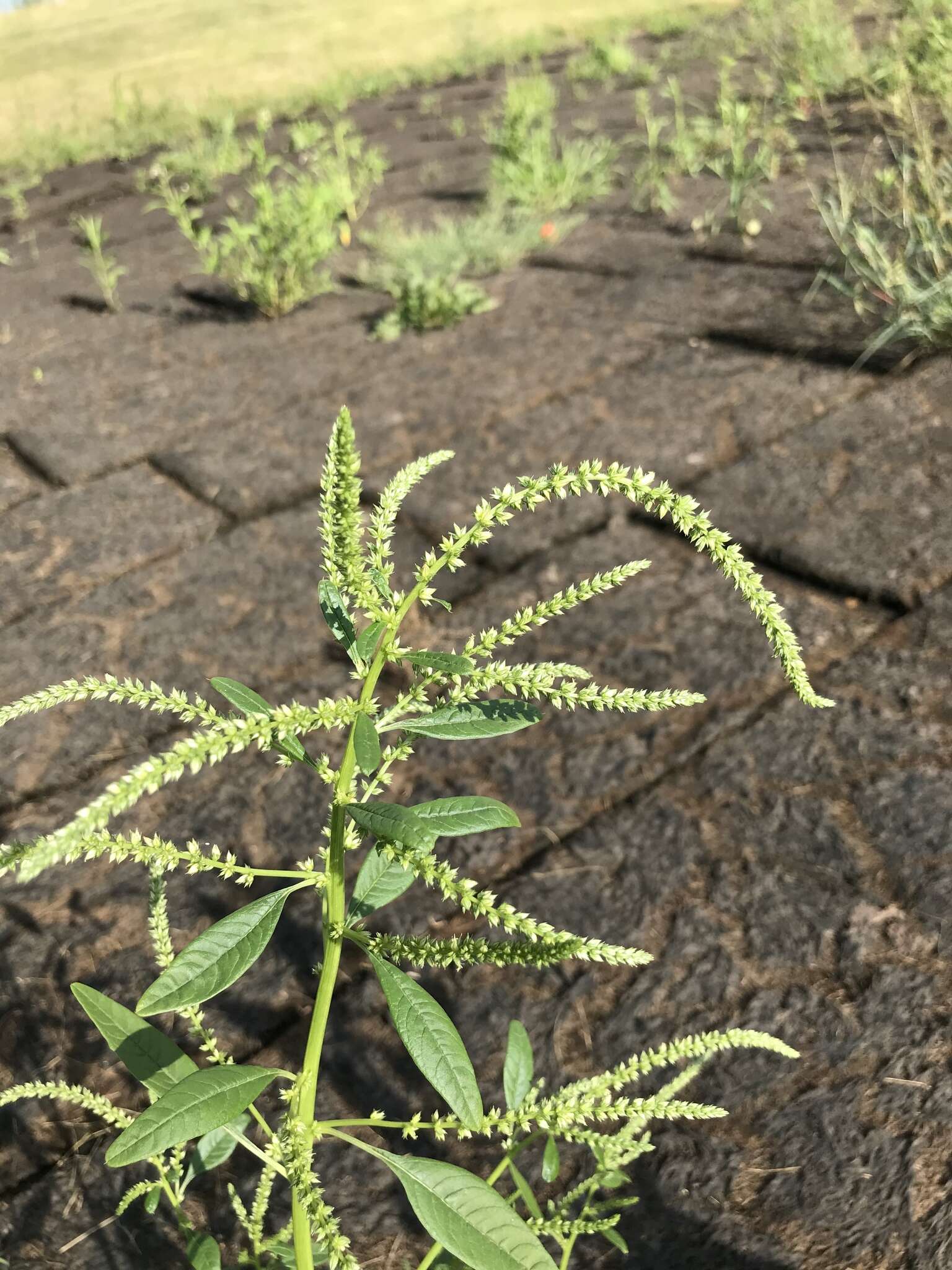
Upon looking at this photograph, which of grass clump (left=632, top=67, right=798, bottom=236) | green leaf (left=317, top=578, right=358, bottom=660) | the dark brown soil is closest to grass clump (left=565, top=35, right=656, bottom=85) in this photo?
grass clump (left=632, top=67, right=798, bottom=236)

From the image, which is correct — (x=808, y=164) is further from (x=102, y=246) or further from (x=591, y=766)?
(x=591, y=766)

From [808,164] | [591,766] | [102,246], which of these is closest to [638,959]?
[591,766]

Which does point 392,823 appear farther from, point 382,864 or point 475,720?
point 382,864

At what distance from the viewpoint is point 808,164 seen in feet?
13.3

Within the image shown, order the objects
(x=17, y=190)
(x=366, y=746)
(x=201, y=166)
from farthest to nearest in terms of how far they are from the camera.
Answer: (x=17, y=190)
(x=201, y=166)
(x=366, y=746)

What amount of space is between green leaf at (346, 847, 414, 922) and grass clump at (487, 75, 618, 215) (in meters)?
3.63

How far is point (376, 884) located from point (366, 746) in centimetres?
23

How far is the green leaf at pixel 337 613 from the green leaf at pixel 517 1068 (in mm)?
354

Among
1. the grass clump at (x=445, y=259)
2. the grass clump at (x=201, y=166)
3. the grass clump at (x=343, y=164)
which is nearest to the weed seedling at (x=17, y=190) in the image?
the grass clump at (x=201, y=166)

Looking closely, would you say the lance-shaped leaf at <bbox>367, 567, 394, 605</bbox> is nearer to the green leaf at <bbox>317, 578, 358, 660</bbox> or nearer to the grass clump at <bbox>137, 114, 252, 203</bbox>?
the green leaf at <bbox>317, 578, 358, 660</bbox>

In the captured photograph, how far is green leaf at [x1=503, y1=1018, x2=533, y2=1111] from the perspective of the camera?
844 mm

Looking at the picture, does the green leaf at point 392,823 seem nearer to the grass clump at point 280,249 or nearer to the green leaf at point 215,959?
the green leaf at point 215,959

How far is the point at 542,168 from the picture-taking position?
4.11 m

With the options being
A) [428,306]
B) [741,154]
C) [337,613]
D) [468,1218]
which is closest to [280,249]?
[428,306]
